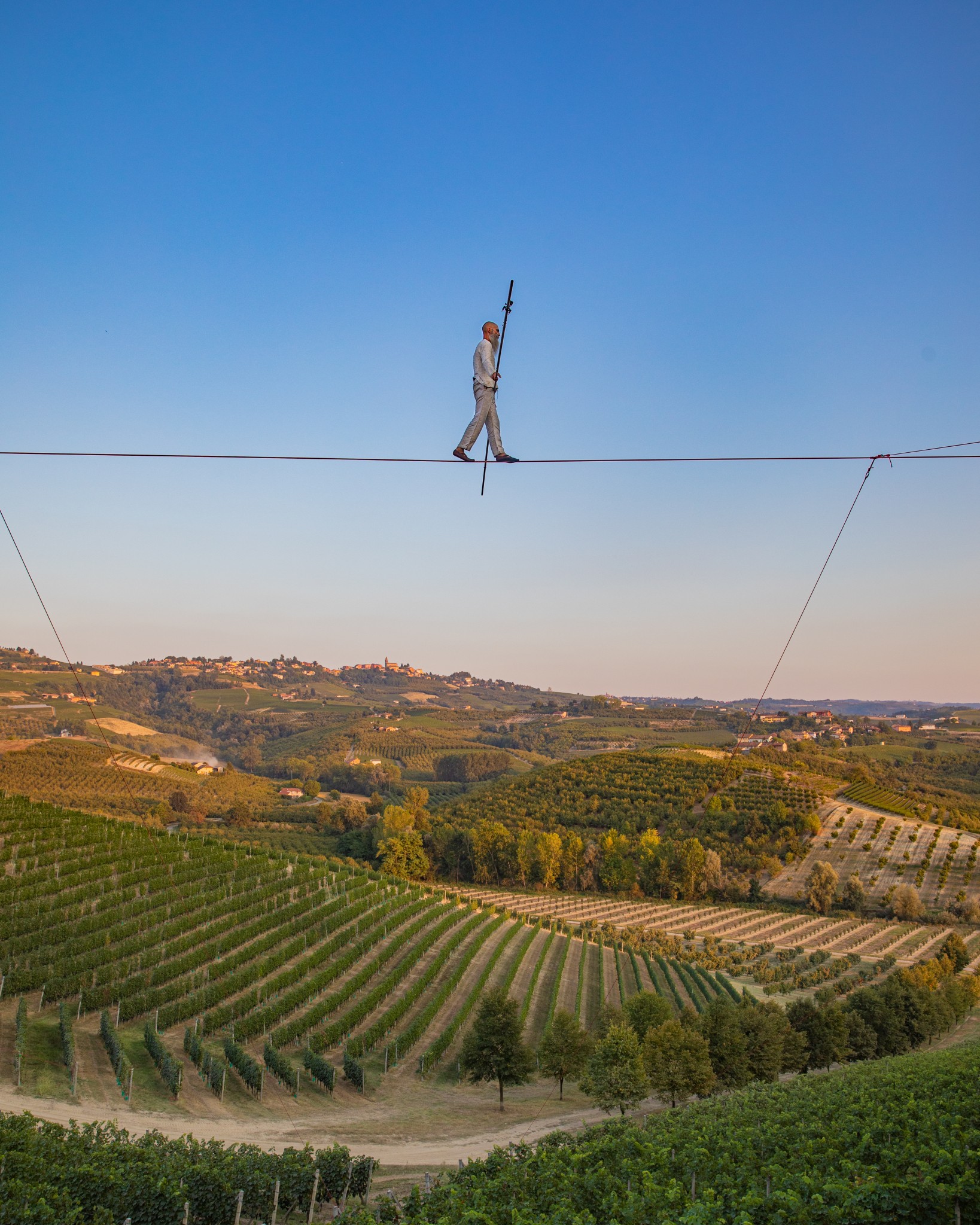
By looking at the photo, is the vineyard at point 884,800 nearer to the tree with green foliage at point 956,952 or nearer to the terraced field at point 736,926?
the terraced field at point 736,926

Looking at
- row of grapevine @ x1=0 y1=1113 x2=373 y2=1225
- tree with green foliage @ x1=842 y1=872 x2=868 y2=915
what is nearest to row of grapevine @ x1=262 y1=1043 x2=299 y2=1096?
row of grapevine @ x1=0 y1=1113 x2=373 y2=1225

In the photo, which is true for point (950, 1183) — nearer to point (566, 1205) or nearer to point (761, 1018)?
point (566, 1205)

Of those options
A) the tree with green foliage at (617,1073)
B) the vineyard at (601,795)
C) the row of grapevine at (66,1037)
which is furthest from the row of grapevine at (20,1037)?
the vineyard at (601,795)

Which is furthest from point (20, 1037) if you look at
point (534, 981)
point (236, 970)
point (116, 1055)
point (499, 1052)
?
point (534, 981)

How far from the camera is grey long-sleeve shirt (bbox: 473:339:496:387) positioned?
26.6 ft

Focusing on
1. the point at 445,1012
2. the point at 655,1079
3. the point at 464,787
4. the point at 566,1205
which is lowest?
the point at 464,787

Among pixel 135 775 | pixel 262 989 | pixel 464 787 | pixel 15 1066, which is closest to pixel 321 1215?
pixel 15 1066

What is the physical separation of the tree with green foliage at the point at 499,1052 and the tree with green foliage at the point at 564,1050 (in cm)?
98

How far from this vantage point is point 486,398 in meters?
8.10

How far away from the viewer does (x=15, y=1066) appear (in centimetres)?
1891

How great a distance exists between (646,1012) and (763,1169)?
2060 centimetres

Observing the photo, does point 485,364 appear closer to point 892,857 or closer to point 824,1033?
point 824,1033

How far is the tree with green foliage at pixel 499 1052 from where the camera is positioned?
23562mm

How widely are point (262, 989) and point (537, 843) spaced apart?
42219 mm
